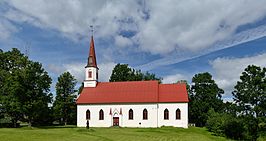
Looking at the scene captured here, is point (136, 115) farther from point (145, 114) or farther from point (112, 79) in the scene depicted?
point (112, 79)

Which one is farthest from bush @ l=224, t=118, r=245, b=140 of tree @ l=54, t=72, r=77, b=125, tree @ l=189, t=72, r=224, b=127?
tree @ l=54, t=72, r=77, b=125

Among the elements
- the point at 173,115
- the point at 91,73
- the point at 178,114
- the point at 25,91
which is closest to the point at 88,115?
the point at 91,73

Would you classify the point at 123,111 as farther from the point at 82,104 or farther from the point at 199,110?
the point at 199,110

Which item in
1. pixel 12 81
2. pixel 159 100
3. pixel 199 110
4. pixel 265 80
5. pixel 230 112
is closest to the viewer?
pixel 265 80

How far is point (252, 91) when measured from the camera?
1574 inches

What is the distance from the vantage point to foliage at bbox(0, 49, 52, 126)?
4799cm

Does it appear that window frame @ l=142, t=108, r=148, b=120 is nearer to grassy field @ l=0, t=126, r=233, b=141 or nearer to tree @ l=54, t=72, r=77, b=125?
grassy field @ l=0, t=126, r=233, b=141

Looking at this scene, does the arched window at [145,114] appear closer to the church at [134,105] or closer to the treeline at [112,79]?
the church at [134,105]

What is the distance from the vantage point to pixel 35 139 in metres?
28.4

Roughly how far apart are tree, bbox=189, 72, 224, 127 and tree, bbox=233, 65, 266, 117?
26570 mm

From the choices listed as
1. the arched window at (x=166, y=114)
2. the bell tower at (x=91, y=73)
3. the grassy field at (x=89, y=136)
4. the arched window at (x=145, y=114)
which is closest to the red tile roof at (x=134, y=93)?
the bell tower at (x=91, y=73)

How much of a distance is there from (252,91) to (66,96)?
4235cm

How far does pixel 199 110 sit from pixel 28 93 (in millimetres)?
37678

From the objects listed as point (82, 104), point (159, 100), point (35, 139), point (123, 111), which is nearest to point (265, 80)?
point (159, 100)
